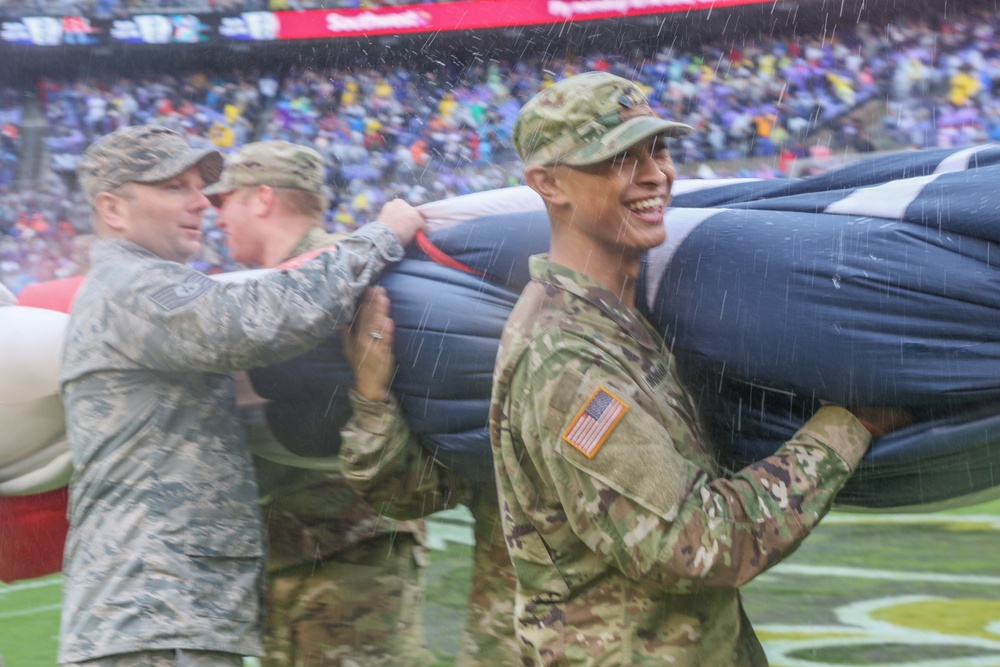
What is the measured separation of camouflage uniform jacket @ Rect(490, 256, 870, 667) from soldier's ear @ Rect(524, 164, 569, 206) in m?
0.10

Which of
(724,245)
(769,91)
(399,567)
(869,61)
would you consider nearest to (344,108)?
(769,91)

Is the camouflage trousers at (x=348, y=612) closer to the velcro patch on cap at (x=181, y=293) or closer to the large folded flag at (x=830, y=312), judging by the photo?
the large folded flag at (x=830, y=312)

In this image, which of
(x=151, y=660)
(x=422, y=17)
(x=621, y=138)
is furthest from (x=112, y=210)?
(x=422, y=17)

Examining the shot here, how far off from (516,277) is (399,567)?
1054mm

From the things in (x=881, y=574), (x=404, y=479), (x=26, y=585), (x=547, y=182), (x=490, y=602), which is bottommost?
(x=26, y=585)

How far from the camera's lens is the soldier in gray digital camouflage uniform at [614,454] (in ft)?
4.83

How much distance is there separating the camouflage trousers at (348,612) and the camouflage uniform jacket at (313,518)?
0.03 meters

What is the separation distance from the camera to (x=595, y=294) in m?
1.63

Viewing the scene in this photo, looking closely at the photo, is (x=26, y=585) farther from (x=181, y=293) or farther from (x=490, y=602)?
(x=181, y=293)

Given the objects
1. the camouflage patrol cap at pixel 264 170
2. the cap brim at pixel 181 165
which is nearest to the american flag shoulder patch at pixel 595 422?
the cap brim at pixel 181 165

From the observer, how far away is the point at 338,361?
2160mm

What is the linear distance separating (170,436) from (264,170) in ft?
2.22

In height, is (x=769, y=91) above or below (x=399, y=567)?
above

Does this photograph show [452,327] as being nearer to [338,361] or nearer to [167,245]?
[338,361]
